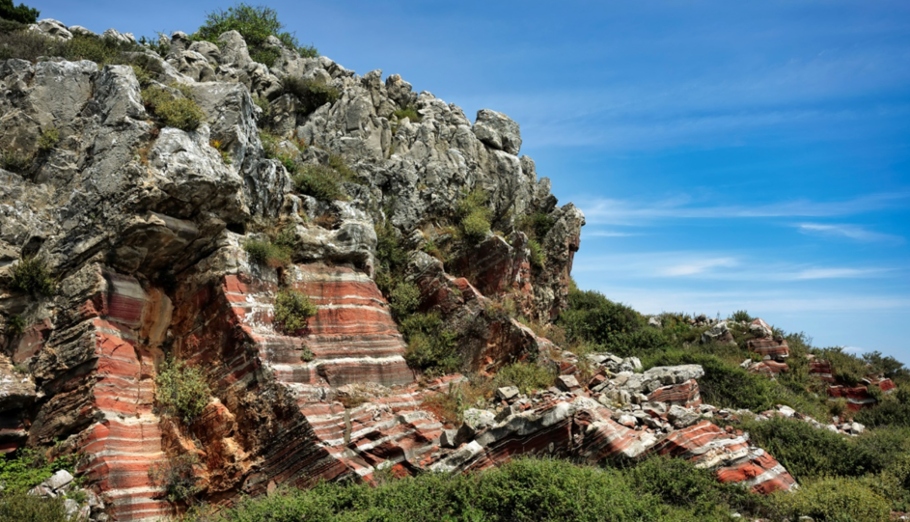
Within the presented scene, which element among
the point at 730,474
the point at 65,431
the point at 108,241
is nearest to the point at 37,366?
the point at 65,431

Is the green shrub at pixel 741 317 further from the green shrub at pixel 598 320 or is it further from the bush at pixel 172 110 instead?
the bush at pixel 172 110

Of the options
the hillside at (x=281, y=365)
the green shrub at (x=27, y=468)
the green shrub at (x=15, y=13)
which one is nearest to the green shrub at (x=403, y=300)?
the hillside at (x=281, y=365)

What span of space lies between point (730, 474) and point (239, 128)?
47.8 feet

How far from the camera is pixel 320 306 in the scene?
48.1ft

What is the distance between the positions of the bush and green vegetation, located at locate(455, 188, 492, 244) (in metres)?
8.86

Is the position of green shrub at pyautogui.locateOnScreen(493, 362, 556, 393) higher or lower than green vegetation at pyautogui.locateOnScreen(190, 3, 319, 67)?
lower

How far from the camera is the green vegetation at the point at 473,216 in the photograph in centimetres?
1941

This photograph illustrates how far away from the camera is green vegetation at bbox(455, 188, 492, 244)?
63.7ft

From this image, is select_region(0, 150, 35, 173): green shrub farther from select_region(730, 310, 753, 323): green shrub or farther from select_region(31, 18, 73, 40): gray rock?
select_region(730, 310, 753, 323): green shrub

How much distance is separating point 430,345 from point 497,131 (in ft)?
37.5

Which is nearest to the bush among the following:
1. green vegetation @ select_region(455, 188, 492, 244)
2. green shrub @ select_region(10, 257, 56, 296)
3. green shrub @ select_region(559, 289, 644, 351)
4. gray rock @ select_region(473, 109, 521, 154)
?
green shrub @ select_region(10, 257, 56, 296)

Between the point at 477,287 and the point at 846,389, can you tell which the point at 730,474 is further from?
the point at 846,389

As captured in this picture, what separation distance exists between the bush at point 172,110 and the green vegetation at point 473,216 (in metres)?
8.86

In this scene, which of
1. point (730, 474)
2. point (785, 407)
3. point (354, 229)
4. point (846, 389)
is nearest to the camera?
point (730, 474)
